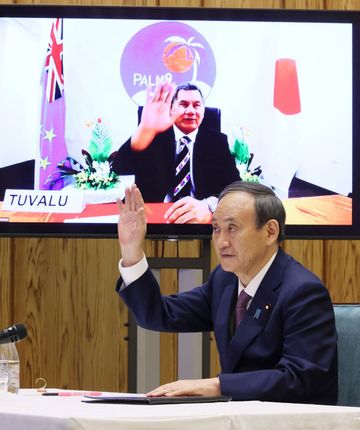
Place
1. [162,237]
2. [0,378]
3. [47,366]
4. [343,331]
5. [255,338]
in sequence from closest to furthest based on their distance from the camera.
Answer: [0,378] → [255,338] → [343,331] → [162,237] → [47,366]

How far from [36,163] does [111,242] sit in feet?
2.47

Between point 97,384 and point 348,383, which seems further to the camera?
point 97,384

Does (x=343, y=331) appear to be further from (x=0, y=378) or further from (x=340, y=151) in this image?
(x=340, y=151)

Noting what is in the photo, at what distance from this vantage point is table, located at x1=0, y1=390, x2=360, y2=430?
1585 mm

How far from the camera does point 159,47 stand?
12.5 ft

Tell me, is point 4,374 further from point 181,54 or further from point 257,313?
point 181,54

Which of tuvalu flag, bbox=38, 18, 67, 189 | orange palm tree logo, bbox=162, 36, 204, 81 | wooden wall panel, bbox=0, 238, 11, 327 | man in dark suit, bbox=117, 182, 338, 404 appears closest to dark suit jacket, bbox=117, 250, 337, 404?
man in dark suit, bbox=117, 182, 338, 404

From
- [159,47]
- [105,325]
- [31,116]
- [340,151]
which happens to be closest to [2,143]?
[31,116]

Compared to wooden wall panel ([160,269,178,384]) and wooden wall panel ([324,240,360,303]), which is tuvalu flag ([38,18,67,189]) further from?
wooden wall panel ([324,240,360,303])

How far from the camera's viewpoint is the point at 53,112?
3803mm

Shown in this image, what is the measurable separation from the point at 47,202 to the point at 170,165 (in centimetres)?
52

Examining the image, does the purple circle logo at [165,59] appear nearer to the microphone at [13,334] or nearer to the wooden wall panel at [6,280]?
the wooden wall panel at [6,280]

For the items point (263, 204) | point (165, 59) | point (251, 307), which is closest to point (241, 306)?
point (251, 307)

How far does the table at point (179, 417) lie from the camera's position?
1.58 m
